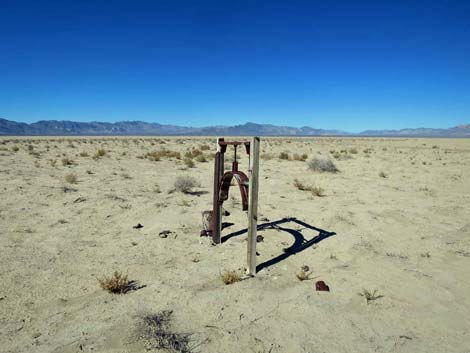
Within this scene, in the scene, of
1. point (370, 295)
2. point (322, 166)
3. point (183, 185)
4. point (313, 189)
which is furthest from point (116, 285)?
point (322, 166)

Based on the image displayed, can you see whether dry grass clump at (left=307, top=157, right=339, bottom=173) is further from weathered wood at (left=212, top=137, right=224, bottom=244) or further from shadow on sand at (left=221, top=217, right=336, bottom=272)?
weathered wood at (left=212, top=137, right=224, bottom=244)

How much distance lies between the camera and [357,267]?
5.09m

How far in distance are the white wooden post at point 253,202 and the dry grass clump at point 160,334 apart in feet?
4.51

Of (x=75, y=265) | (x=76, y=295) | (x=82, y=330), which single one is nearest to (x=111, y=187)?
(x=75, y=265)

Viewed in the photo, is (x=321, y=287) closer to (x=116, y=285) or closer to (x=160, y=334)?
(x=160, y=334)

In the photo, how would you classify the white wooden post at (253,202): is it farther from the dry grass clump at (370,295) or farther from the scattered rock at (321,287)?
the dry grass clump at (370,295)

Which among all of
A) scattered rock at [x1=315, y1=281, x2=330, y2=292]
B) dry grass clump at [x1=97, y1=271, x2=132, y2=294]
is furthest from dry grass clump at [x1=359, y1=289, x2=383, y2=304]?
dry grass clump at [x1=97, y1=271, x2=132, y2=294]

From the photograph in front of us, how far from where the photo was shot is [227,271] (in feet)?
15.1

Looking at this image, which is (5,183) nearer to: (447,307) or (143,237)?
(143,237)

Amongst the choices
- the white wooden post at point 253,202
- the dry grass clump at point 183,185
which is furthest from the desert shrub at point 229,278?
the dry grass clump at point 183,185

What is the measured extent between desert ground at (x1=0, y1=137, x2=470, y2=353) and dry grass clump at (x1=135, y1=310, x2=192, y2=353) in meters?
0.01

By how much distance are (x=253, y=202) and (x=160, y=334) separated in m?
1.92

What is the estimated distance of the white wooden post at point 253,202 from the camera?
14.5 feet

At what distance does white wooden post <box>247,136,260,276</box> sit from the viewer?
14.5 feet
